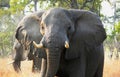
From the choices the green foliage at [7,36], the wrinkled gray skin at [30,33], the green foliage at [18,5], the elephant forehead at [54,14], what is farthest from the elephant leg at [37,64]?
the green foliage at [7,36]

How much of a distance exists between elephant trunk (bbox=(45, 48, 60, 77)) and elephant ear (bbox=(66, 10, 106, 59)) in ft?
1.82

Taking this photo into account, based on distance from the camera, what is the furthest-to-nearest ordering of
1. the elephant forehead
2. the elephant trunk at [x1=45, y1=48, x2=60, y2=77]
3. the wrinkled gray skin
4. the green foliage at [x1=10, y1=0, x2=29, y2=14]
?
the green foliage at [x1=10, y1=0, x2=29, y2=14], the wrinkled gray skin, the elephant forehead, the elephant trunk at [x1=45, y1=48, x2=60, y2=77]

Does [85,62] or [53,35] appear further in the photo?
[85,62]

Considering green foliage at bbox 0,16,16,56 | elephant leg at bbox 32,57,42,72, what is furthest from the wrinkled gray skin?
green foliage at bbox 0,16,16,56

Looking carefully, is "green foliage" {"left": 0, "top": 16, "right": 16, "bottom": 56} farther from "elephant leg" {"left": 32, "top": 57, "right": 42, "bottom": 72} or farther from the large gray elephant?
the large gray elephant

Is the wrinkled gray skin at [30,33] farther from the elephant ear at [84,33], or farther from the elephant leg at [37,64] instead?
the elephant leg at [37,64]

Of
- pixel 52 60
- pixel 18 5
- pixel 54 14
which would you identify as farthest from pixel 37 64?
pixel 18 5

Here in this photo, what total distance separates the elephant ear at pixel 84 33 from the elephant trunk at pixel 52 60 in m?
0.56

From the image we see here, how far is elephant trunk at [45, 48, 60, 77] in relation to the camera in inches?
250

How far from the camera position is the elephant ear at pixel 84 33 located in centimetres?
719

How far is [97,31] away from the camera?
25.2 ft

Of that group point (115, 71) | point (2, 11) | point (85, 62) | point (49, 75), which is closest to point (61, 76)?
point (85, 62)

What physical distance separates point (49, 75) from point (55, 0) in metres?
13.5

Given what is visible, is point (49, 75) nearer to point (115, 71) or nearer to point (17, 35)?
point (17, 35)
